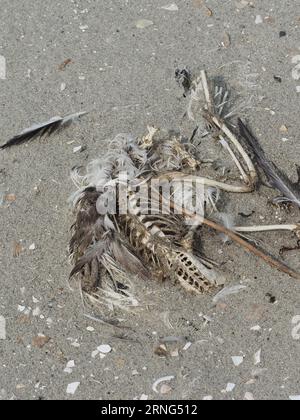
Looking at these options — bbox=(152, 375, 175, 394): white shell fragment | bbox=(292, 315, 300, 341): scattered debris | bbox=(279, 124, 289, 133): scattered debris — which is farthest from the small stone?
bbox=(279, 124, 289, 133): scattered debris

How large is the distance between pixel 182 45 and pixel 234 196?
Answer: 926mm

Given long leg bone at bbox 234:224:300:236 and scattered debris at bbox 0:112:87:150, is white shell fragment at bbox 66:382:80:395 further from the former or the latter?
scattered debris at bbox 0:112:87:150

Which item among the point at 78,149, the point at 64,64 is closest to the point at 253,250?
the point at 78,149

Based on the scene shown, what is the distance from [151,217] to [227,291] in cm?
39

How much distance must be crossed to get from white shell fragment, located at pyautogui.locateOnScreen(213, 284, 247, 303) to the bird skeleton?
0.03 m

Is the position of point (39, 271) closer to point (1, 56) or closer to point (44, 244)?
point (44, 244)

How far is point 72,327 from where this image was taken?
253 cm

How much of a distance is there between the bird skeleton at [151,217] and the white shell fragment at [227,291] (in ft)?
0.09

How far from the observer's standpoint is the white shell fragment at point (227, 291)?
2.54 meters

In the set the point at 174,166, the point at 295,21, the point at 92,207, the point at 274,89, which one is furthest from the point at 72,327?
the point at 295,21

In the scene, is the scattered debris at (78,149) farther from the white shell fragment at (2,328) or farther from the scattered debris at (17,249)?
the white shell fragment at (2,328)

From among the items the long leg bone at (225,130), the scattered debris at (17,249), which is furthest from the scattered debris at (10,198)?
the long leg bone at (225,130)

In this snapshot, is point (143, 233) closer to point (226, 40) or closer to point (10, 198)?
point (10, 198)
